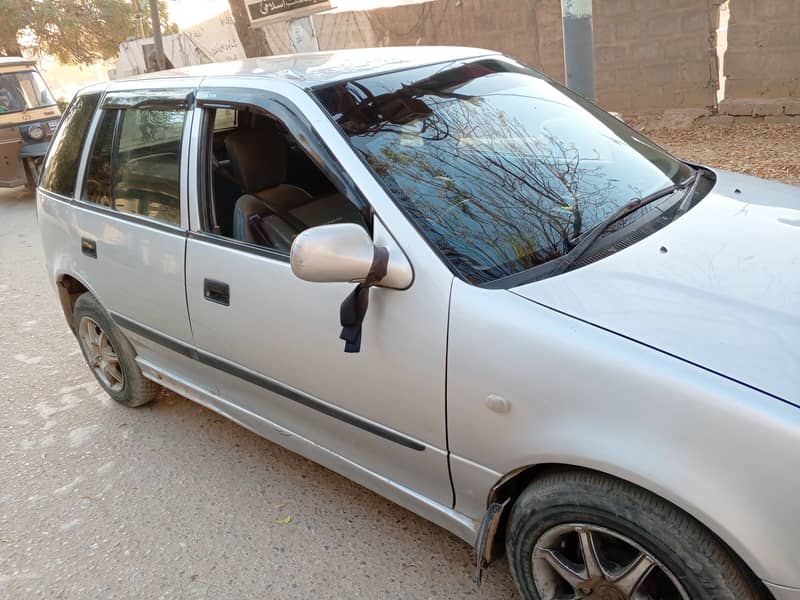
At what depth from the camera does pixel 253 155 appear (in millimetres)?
3178

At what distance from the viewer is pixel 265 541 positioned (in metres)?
2.88

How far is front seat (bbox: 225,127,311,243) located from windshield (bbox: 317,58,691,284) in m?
0.69

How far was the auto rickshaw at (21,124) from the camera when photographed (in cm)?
1070

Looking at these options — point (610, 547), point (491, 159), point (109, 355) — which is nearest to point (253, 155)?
point (491, 159)

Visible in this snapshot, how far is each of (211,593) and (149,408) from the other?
66.3 inches

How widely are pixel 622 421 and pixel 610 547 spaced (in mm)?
469

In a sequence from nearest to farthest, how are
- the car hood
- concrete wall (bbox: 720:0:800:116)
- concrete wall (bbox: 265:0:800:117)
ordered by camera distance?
the car hood → concrete wall (bbox: 720:0:800:116) → concrete wall (bbox: 265:0:800:117)

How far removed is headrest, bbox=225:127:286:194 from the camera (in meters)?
3.16

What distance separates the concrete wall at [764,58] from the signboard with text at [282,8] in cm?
447

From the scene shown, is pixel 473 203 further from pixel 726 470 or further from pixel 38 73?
pixel 38 73

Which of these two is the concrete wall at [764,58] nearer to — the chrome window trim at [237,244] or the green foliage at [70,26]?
the chrome window trim at [237,244]

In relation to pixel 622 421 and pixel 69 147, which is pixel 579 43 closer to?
pixel 69 147

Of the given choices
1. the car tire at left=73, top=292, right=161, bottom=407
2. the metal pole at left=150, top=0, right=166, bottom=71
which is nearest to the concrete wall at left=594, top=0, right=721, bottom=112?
the car tire at left=73, top=292, right=161, bottom=407

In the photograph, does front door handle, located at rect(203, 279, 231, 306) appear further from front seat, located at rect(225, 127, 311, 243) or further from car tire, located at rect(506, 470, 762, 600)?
car tire, located at rect(506, 470, 762, 600)
